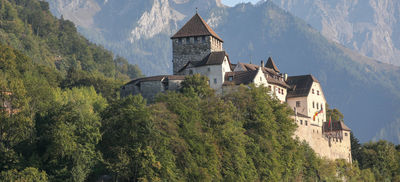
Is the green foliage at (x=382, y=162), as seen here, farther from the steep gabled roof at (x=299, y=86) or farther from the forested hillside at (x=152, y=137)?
the steep gabled roof at (x=299, y=86)

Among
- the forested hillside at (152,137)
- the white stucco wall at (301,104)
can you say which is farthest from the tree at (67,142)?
the white stucco wall at (301,104)

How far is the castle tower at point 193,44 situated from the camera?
90312 mm

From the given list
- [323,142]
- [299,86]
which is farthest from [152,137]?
[299,86]

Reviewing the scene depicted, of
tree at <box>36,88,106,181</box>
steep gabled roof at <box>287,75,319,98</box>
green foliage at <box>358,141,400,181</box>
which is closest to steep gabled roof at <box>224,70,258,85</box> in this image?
steep gabled roof at <box>287,75,319,98</box>

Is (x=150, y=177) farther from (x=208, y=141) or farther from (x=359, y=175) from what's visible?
(x=359, y=175)

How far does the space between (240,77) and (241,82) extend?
98cm

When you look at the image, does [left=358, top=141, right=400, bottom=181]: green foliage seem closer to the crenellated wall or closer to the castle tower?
the castle tower

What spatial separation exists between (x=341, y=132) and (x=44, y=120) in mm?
49991

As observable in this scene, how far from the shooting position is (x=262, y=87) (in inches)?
3223

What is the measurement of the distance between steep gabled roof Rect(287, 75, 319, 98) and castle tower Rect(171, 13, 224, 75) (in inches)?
503

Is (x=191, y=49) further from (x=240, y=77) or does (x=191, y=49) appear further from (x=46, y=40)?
(x=46, y=40)

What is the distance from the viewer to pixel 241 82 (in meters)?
84.0

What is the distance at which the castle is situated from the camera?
8431 cm

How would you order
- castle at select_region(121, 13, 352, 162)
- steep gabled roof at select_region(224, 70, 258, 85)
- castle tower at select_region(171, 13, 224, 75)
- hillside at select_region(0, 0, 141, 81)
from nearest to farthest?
steep gabled roof at select_region(224, 70, 258, 85)
castle at select_region(121, 13, 352, 162)
castle tower at select_region(171, 13, 224, 75)
hillside at select_region(0, 0, 141, 81)
